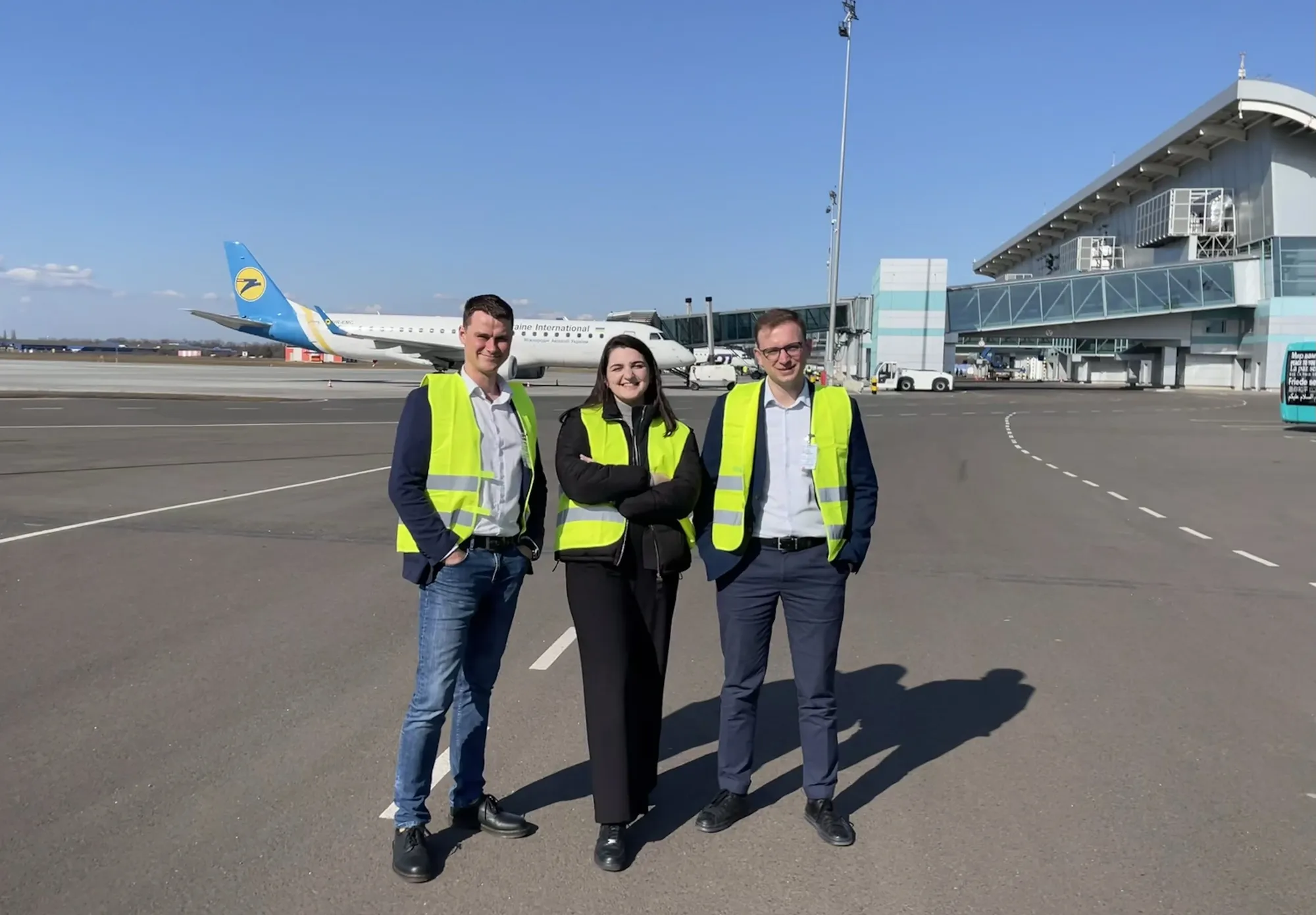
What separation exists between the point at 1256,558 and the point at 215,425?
21274 mm

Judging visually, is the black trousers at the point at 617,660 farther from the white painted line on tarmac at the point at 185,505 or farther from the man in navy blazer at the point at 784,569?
the white painted line on tarmac at the point at 185,505

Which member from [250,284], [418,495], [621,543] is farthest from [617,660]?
[250,284]

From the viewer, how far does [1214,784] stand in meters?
4.15

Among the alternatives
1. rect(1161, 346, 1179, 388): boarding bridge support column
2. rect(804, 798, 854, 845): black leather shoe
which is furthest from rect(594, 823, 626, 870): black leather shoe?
rect(1161, 346, 1179, 388): boarding bridge support column

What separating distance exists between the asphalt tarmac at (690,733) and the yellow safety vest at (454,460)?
3.91 feet

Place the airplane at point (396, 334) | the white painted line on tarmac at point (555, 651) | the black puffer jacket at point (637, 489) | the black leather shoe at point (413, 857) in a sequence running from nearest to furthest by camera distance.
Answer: the black leather shoe at point (413, 857) → the black puffer jacket at point (637, 489) → the white painted line on tarmac at point (555, 651) → the airplane at point (396, 334)

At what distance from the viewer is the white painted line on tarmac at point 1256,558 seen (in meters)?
9.17

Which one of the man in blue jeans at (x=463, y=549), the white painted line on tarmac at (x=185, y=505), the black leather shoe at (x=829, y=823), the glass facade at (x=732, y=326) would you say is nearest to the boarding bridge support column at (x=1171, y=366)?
the glass facade at (x=732, y=326)

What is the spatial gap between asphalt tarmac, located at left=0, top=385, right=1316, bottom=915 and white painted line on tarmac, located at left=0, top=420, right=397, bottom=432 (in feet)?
41.0

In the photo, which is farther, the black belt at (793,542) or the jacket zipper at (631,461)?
the black belt at (793,542)

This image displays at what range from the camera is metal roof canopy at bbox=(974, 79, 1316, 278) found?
58.2 meters

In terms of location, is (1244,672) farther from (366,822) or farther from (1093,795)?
(366,822)

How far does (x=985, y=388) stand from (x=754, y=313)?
1952 cm

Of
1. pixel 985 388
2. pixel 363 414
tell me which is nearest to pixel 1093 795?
pixel 363 414
